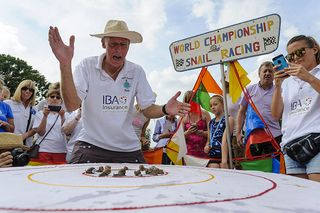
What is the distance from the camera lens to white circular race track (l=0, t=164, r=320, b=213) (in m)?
0.97

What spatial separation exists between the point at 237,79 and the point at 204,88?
509 millimetres

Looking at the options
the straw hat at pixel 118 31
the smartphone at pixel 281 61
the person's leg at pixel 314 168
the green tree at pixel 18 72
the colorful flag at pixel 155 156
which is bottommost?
the colorful flag at pixel 155 156

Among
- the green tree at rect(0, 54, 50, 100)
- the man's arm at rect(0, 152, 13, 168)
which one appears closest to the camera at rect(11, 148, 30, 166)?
the man's arm at rect(0, 152, 13, 168)

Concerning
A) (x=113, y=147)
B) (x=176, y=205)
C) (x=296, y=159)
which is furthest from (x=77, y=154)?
(x=176, y=205)

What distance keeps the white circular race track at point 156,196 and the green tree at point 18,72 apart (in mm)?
29510

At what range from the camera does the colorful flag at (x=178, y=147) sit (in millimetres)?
3561

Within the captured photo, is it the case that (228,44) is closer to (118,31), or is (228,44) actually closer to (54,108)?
(118,31)

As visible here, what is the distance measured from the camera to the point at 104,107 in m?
2.69

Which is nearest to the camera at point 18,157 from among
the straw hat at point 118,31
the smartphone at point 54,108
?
the straw hat at point 118,31

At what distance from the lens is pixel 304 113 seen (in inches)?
96.3

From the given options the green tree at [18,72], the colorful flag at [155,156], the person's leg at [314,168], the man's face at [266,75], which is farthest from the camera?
the green tree at [18,72]

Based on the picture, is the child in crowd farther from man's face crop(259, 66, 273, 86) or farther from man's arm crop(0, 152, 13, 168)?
man's arm crop(0, 152, 13, 168)

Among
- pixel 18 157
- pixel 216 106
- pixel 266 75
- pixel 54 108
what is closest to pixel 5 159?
pixel 18 157

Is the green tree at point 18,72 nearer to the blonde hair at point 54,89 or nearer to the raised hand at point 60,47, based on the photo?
the blonde hair at point 54,89
